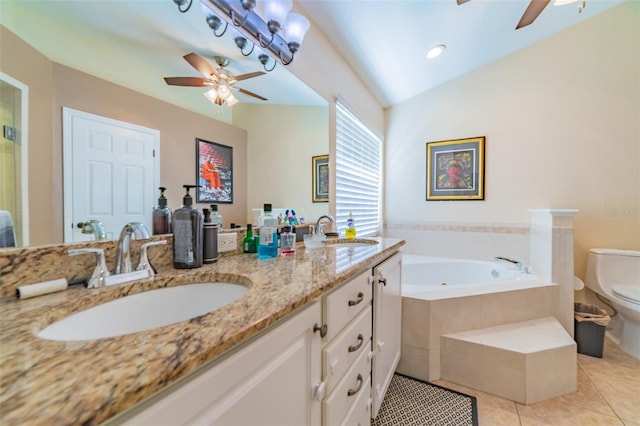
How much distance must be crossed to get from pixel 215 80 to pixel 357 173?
5.47 ft

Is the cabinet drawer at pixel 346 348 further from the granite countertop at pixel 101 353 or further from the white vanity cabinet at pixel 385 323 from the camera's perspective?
the granite countertop at pixel 101 353

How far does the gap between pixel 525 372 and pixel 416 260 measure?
1460 mm

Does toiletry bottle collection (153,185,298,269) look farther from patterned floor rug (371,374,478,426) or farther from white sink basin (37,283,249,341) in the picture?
patterned floor rug (371,374,478,426)

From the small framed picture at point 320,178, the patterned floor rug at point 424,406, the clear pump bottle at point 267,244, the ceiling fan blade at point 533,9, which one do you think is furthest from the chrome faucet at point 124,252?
the ceiling fan blade at point 533,9

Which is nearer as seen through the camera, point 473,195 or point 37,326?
point 37,326

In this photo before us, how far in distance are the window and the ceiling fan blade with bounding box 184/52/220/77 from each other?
45.8 inches

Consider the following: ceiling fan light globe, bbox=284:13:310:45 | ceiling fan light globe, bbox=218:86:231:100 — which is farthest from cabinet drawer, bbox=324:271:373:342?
ceiling fan light globe, bbox=284:13:310:45

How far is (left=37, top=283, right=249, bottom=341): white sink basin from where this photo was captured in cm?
58

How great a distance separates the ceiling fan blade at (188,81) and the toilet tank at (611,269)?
3.28 m

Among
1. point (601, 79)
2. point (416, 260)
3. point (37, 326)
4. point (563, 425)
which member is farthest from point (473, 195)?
point (37, 326)

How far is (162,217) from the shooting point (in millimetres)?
953

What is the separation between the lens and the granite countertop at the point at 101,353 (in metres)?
0.29

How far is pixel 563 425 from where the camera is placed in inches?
55.5

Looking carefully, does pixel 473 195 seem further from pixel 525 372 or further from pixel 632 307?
pixel 525 372
